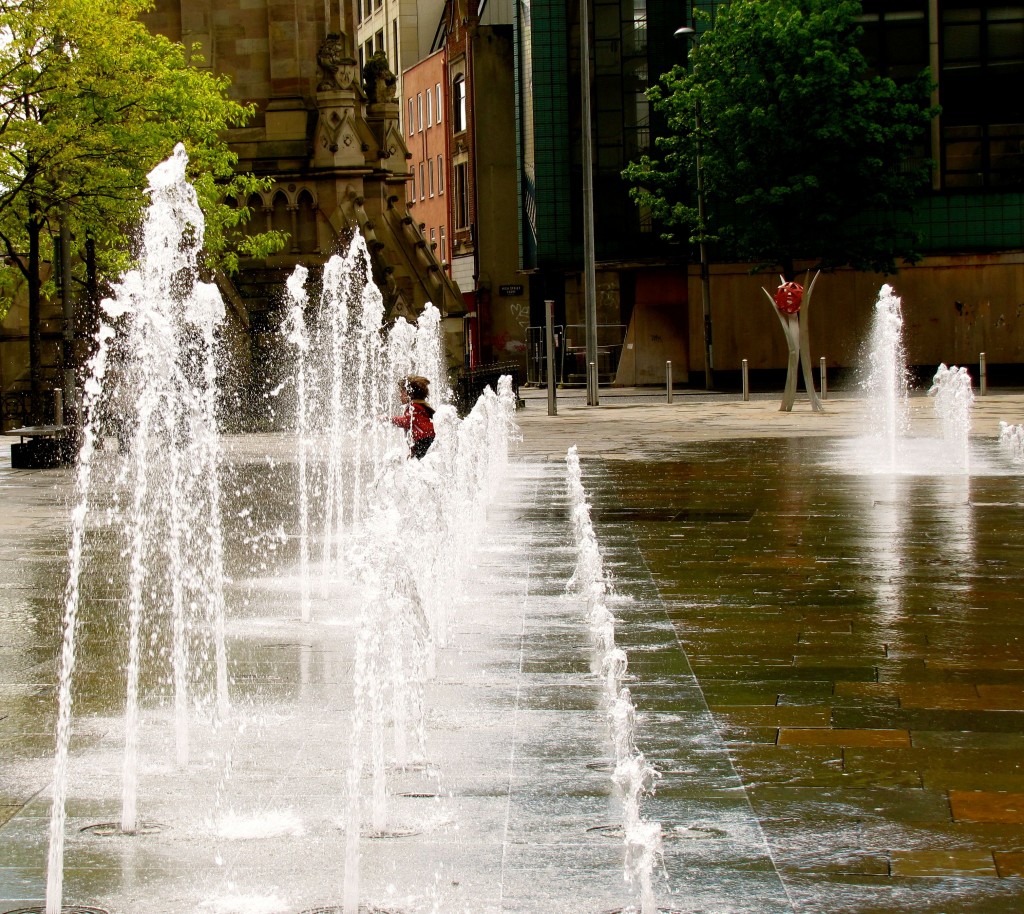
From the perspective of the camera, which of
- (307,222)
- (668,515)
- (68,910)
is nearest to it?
(68,910)

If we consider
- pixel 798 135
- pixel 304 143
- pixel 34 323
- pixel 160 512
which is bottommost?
pixel 160 512

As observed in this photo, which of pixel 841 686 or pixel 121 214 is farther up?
pixel 121 214

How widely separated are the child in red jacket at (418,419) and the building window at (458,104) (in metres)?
59.2

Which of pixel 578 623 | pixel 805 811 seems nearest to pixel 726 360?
pixel 578 623

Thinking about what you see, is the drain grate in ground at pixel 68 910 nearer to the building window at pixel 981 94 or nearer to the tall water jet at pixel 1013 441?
the tall water jet at pixel 1013 441

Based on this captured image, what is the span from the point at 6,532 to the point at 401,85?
2978 inches

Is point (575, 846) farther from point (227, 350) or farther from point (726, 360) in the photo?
point (726, 360)

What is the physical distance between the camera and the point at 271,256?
39.6m

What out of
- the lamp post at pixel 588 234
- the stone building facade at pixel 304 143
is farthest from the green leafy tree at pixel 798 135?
the stone building facade at pixel 304 143

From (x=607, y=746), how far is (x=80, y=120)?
2177 centimetres

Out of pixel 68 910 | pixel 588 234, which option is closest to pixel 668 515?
pixel 68 910

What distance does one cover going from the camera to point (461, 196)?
249ft

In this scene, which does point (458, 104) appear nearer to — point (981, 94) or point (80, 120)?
point (981, 94)

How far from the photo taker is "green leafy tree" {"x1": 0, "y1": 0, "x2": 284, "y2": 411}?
25.2 meters
